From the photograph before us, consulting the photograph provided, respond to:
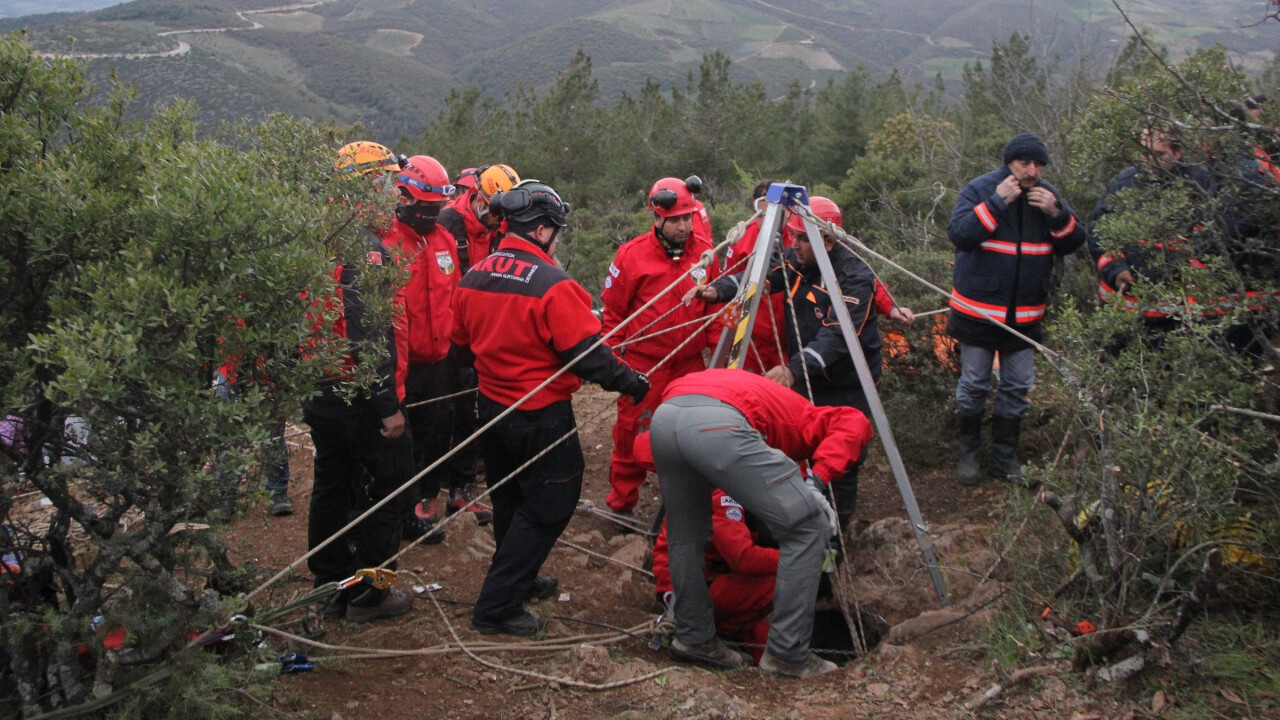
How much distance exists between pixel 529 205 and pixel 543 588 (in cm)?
195

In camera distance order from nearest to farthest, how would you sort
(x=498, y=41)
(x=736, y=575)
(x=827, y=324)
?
(x=736, y=575), (x=827, y=324), (x=498, y=41)

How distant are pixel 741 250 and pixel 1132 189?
86.4 inches

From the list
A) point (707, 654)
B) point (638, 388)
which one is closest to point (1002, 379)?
point (638, 388)

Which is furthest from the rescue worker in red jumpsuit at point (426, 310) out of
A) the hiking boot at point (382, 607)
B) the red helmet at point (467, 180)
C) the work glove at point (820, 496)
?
the work glove at point (820, 496)

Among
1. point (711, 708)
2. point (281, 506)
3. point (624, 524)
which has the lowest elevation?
point (624, 524)

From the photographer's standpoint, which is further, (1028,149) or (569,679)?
(1028,149)

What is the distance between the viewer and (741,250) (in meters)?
5.64

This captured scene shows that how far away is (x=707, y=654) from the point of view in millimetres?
4035

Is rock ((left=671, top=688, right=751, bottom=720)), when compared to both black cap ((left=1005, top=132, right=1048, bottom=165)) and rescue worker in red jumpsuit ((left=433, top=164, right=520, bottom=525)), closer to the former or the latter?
rescue worker in red jumpsuit ((left=433, top=164, right=520, bottom=525))

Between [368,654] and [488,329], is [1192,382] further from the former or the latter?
[368,654]

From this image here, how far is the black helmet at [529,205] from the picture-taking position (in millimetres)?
4340

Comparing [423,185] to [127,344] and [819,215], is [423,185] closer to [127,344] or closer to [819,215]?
[819,215]

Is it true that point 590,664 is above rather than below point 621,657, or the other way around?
above

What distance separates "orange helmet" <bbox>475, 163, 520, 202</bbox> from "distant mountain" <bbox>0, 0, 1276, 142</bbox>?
1731cm
